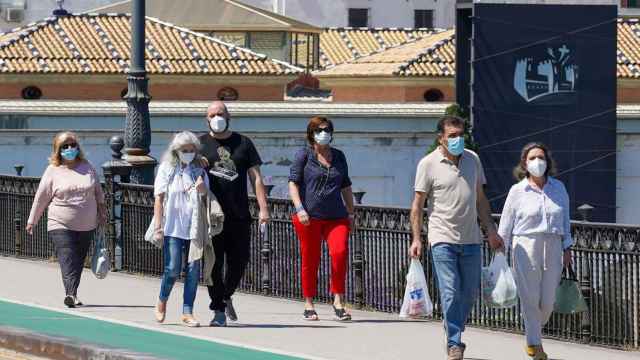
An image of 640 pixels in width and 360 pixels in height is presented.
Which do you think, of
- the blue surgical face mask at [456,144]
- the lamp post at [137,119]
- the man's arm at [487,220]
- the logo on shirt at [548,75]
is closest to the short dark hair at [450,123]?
the blue surgical face mask at [456,144]

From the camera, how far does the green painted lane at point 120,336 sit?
47.9ft

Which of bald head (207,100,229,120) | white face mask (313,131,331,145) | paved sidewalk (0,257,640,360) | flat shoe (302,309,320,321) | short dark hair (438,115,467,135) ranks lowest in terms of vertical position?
paved sidewalk (0,257,640,360)

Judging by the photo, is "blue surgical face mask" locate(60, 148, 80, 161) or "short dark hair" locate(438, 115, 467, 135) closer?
"short dark hair" locate(438, 115, 467, 135)

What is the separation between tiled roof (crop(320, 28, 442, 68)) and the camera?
272 ft

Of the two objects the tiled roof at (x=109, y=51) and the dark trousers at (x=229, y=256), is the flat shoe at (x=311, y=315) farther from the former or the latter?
the tiled roof at (x=109, y=51)

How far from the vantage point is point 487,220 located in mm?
14430

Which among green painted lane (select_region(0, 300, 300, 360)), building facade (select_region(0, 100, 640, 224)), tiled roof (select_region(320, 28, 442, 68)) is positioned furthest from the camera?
tiled roof (select_region(320, 28, 442, 68))

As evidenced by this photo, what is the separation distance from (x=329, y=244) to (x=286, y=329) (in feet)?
2.87

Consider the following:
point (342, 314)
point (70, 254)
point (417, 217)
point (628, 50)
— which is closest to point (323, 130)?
point (342, 314)

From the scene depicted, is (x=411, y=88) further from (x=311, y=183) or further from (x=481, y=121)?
(x=311, y=183)

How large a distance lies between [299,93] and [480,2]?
1753 inches

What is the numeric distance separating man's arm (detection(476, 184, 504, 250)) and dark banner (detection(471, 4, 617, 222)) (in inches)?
947

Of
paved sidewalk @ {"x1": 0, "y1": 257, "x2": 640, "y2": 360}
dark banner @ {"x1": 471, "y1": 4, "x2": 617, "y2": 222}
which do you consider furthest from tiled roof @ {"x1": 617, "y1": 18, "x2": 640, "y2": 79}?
paved sidewalk @ {"x1": 0, "y1": 257, "x2": 640, "y2": 360}

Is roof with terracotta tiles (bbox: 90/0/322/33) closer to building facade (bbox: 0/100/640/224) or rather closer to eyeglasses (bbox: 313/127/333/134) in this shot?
building facade (bbox: 0/100/640/224)
